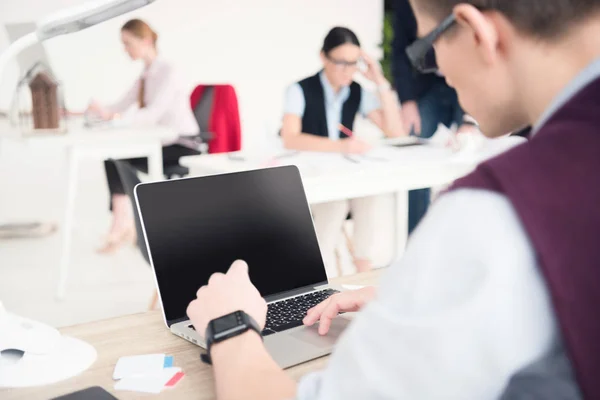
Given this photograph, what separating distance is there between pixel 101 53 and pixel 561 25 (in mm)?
5236

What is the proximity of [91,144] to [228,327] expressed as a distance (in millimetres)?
2445

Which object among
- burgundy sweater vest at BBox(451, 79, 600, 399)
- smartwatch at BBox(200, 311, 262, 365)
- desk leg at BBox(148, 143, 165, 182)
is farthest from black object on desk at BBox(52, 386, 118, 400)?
desk leg at BBox(148, 143, 165, 182)

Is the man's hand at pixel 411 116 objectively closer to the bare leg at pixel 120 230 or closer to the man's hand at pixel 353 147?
the man's hand at pixel 353 147

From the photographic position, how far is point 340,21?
6.13 meters

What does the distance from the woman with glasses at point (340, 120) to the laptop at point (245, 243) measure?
1.47 meters

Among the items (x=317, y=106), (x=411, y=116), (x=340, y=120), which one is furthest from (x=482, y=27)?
(x=411, y=116)

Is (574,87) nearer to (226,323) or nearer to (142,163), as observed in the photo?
(226,323)

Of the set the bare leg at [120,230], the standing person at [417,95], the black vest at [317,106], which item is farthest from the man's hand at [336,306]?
the bare leg at [120,230]

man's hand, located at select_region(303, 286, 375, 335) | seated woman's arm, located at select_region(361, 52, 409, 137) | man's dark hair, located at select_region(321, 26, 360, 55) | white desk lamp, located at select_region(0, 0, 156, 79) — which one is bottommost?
man's hand, located at select_region(303, 286, 375, 335)

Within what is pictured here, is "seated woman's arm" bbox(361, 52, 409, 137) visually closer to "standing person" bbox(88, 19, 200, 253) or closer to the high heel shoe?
"standing person" bbox(88, 19, 200, 253)

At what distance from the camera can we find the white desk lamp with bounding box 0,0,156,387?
2.63 feet

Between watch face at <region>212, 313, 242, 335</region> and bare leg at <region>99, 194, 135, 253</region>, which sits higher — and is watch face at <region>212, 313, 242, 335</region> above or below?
above

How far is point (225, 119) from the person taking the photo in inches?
152

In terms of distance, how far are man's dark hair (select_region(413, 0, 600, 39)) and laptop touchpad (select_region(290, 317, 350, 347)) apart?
1.73 feet
